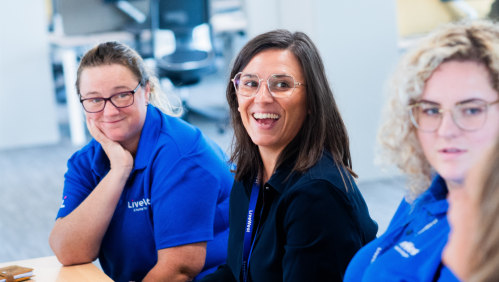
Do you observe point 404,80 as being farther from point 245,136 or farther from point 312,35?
point 312,35

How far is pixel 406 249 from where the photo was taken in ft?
3.00

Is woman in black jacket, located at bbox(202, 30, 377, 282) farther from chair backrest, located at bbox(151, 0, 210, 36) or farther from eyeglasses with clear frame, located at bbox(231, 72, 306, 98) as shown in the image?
chair backrest, located at bbox(151, 0, 210, 36)

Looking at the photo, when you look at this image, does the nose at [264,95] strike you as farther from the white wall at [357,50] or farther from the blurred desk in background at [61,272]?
the white wall at [357,50]

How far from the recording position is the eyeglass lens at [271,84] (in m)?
1.38

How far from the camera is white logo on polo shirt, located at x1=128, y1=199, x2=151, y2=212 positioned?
1.69m

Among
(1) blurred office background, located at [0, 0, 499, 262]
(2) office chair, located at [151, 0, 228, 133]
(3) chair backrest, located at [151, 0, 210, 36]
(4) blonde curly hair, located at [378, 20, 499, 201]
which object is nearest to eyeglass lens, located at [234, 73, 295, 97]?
(4) blonde curly hair, located at [378, 20, 499, 201]

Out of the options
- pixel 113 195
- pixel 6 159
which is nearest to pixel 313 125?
pixel 113 195

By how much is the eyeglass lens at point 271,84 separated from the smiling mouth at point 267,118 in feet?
0.20

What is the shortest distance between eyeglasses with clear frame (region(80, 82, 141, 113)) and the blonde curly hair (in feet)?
3.33

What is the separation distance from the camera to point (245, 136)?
160cm

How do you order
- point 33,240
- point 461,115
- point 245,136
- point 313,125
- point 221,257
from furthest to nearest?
point 33,240 → point 221,257 → point 245,136 → point 313,125 → point 461,115

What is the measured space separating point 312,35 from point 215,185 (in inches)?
96.1

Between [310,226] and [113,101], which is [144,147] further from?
[310,226]

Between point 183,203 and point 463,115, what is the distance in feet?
3.27
